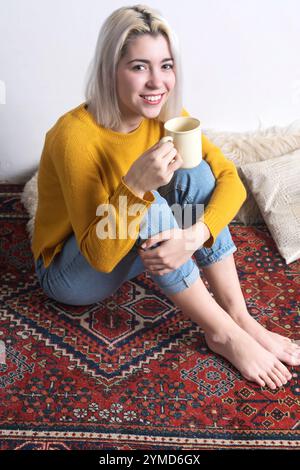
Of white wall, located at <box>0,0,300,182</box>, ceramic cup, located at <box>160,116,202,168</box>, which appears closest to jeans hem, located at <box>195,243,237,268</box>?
ceramic cup, located at <box>160,116,202,168</box>

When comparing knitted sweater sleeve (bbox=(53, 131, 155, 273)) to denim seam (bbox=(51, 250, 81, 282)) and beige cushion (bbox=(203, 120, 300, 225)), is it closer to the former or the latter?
denim seam (bbox=(51, 250, 81, 282))

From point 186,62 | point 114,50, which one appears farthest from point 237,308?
point 186,62

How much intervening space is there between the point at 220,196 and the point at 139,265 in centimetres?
26

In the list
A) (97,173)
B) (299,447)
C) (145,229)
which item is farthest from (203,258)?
(299,447)

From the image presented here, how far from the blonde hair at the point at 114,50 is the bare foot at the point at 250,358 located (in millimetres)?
524

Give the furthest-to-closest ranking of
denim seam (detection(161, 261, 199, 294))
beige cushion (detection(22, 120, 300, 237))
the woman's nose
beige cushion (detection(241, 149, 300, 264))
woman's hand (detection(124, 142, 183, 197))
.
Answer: beige cushion (detection(22, 120, 300, 237)) < beige cushion (detection(241, 149, 300, 264)) < denim seam (detection(161, 261, 199, 294)) < the woman's nose < woman's hand (detection(124, 142, 183, 197))

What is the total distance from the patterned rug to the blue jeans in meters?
0.11

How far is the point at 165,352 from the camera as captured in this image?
1591 mm

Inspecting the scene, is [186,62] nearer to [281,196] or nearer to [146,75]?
[281,196]

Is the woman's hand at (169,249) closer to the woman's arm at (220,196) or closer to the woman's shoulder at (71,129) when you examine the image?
the woman's arm at (220,196)

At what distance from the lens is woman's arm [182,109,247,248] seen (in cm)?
149

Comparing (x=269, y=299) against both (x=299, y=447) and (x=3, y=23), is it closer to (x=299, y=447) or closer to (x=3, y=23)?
(x=299, y=447)

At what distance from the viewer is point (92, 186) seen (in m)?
1.37
